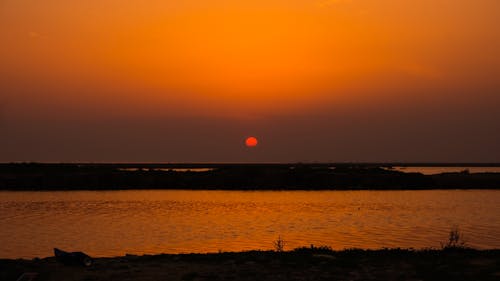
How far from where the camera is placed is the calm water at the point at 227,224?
87.7 feet

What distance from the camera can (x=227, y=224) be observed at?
35.0 metres

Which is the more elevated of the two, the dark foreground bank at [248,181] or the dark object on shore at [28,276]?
the dark foreground bank at [248,181]

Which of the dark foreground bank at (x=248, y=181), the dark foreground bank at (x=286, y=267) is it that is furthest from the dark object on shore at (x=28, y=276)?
the dark foreground bank at (x=248, y=181)

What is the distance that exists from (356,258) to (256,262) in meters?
3.50

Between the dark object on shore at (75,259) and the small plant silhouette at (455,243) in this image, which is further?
the small plant silhouette at (455,243)

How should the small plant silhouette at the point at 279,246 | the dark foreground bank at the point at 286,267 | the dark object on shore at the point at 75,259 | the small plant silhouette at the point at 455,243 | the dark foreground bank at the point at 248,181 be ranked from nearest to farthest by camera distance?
the dark foreground bank at the point at 286,267 → the dark object on shore at the point at 75,259 → the small plant silhouette at the point at 455,243 → the small plant silhouette at the point at 279,246 → the dark foreground bank at the point at 248,181

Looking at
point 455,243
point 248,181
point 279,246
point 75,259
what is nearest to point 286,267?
point 279,246

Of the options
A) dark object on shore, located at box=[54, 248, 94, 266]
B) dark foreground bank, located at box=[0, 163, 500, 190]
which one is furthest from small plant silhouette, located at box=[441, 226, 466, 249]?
dark foreground bank, located at box=[0, 163, 500, 190]

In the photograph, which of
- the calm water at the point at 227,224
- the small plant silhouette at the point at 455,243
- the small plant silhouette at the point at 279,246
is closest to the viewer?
the small plant silhouette at the point at 455,243

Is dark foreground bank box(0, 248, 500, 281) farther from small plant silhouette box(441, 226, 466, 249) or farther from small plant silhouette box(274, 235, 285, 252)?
small plant silhouette box(274, 235, 285, 252)

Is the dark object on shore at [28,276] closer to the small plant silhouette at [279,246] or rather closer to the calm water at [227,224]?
the calm water at [227,224]

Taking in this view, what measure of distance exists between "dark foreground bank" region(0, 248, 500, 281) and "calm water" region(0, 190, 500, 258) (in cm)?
585

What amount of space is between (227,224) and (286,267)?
689 inches

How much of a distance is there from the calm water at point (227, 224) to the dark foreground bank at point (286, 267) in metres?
5.85
